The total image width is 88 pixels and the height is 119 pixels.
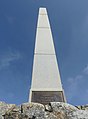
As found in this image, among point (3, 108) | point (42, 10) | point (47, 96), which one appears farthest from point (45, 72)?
point (3, 108)

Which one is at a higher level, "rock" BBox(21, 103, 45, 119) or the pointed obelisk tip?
the pointed obelisk tip

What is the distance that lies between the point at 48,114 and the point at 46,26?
325 inches

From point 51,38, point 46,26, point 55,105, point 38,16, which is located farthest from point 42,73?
point 55,105

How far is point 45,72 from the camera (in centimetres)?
896

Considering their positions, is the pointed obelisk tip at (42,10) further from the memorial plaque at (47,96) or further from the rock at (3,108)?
the rock at (3,108)

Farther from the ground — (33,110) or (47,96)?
(47,96)

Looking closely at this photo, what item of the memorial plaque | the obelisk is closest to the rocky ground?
the obelisk

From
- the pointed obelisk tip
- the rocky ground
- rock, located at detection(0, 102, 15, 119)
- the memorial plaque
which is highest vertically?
the pointed obelisk tip

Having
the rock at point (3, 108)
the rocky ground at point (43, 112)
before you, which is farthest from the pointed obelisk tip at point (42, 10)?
the rocky ground at point (43, 112)

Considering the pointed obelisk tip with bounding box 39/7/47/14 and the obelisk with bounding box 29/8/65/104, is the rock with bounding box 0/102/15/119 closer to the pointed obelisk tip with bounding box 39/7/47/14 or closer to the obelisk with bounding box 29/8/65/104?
the obelisk with bounding box 29/8/65/104

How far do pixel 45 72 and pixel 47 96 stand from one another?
4.58ft

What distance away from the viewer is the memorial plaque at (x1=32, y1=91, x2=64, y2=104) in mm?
7715

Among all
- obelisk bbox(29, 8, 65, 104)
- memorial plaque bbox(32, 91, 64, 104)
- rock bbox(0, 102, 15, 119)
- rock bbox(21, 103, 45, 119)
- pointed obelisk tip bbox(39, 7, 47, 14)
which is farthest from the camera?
pointed obelisk tip bbox(39, 7, 47, 14)

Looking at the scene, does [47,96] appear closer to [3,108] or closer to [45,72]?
[45,72]
